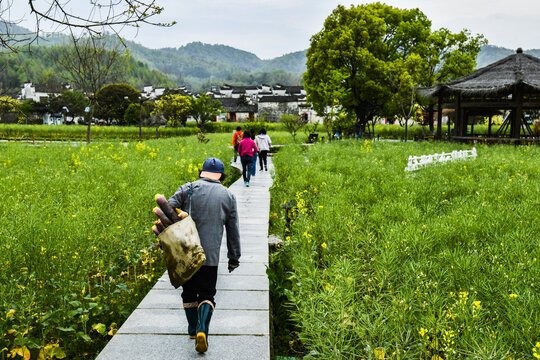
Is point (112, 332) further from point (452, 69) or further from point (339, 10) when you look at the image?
point (452, 69)

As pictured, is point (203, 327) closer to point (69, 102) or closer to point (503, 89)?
point (503, 89)

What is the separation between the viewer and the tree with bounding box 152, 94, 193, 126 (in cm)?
4941

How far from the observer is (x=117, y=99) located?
5816 centimetres

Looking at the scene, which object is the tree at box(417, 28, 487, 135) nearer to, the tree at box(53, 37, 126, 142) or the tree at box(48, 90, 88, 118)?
the tree at box(53, 37, 126, 142)

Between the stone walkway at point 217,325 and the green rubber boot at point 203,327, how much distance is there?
11 cm

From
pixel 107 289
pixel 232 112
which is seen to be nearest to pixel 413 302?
pixel 107 289

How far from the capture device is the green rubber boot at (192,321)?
131 inches

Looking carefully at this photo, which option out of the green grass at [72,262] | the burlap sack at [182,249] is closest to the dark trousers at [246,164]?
the green grass at [72,262]

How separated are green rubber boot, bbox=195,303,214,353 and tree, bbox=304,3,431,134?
2723 cm

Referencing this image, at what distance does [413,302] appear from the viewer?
10.3 feet

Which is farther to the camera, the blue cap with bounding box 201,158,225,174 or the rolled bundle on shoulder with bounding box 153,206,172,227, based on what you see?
the blue cap with bounding box 201,158,225,174

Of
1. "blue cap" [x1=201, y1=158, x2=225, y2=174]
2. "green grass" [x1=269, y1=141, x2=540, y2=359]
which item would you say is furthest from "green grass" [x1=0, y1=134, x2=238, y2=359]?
"green grass" [x1=269, y1=141, x2=540, y2=359]

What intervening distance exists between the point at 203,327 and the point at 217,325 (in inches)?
20.4

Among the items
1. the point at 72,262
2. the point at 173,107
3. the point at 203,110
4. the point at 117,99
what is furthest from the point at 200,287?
the point at 117,99
